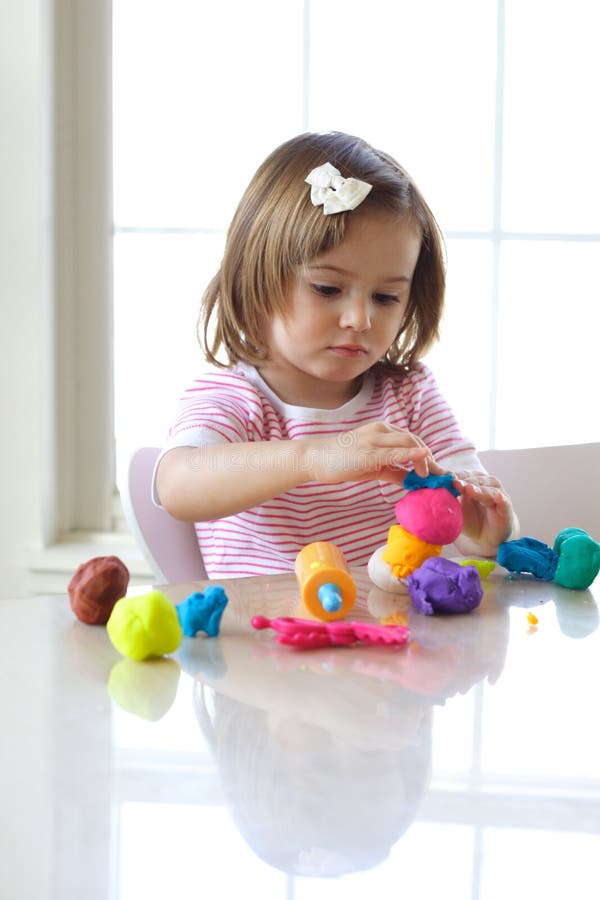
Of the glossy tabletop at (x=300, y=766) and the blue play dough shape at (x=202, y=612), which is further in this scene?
the blue play dough shape at (x=202, y=612)

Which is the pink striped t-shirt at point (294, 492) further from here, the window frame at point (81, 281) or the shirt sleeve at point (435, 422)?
the window frame at point (81, 281)

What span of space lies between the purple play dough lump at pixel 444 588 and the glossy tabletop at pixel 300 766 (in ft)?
0.08

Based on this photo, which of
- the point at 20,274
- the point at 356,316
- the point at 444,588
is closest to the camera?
the point at 444,588

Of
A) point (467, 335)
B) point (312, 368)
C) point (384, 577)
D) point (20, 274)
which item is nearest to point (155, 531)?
point (312, 368)

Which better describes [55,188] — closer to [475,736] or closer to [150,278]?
[150,278]

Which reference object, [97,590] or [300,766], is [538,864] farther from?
[97,590]

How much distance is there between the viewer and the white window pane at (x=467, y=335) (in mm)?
1804

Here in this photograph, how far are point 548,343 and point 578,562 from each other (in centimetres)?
106

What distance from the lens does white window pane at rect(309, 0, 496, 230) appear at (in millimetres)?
1741

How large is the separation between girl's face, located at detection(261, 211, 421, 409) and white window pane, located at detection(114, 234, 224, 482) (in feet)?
2.41

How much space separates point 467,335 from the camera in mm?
1815

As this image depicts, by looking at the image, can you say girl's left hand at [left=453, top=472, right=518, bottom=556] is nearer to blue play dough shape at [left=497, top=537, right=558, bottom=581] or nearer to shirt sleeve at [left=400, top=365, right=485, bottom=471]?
blue play dough shape at [left=497, top=537, right=558, bottom=581]

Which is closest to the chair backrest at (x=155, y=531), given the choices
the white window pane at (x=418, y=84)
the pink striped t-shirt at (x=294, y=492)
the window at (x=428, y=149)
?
the pink striped t-shirt at (x=294, y=492)

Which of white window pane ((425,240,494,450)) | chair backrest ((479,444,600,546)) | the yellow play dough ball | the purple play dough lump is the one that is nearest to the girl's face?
chair backrest ((479,444,600,546))
